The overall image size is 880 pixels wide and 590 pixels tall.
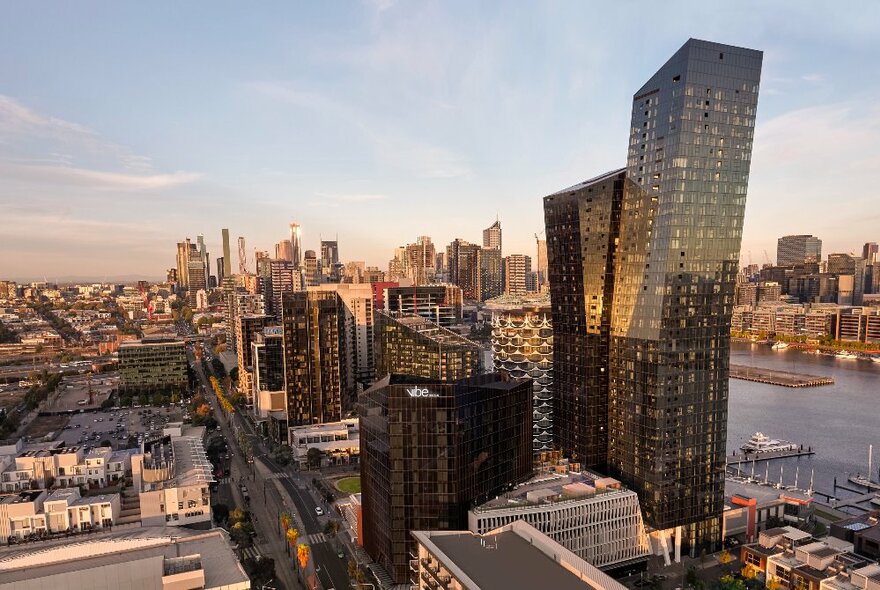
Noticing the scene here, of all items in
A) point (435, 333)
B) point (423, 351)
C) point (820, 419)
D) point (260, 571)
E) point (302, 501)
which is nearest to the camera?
point (260, 571)

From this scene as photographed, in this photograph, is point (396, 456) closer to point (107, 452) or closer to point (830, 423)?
point (107, 452)

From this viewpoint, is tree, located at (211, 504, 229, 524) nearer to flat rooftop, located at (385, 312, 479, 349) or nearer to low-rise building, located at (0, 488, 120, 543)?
low-rise building, located at (0, 488, 120, 543)

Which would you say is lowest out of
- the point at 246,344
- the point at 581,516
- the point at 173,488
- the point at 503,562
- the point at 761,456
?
the point at 761,456

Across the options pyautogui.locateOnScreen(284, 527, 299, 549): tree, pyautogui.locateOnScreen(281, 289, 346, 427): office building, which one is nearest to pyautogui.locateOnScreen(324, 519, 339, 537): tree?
pyautogui.locateOnScreen(284, 527, 299, 549): tree

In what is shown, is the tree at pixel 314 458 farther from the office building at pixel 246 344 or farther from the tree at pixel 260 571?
the office building at pixel 246 344

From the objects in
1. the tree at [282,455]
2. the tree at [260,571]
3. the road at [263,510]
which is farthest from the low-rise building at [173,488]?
the tree at [282,455]

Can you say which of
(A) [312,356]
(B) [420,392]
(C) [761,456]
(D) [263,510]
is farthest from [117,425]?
(C) [761,456]

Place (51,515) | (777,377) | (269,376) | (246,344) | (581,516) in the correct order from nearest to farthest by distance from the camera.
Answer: (581,516) → (51,515) → (269,376) → (246,344) → (777,377)

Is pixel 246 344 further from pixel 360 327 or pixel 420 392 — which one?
pixel 420 392
